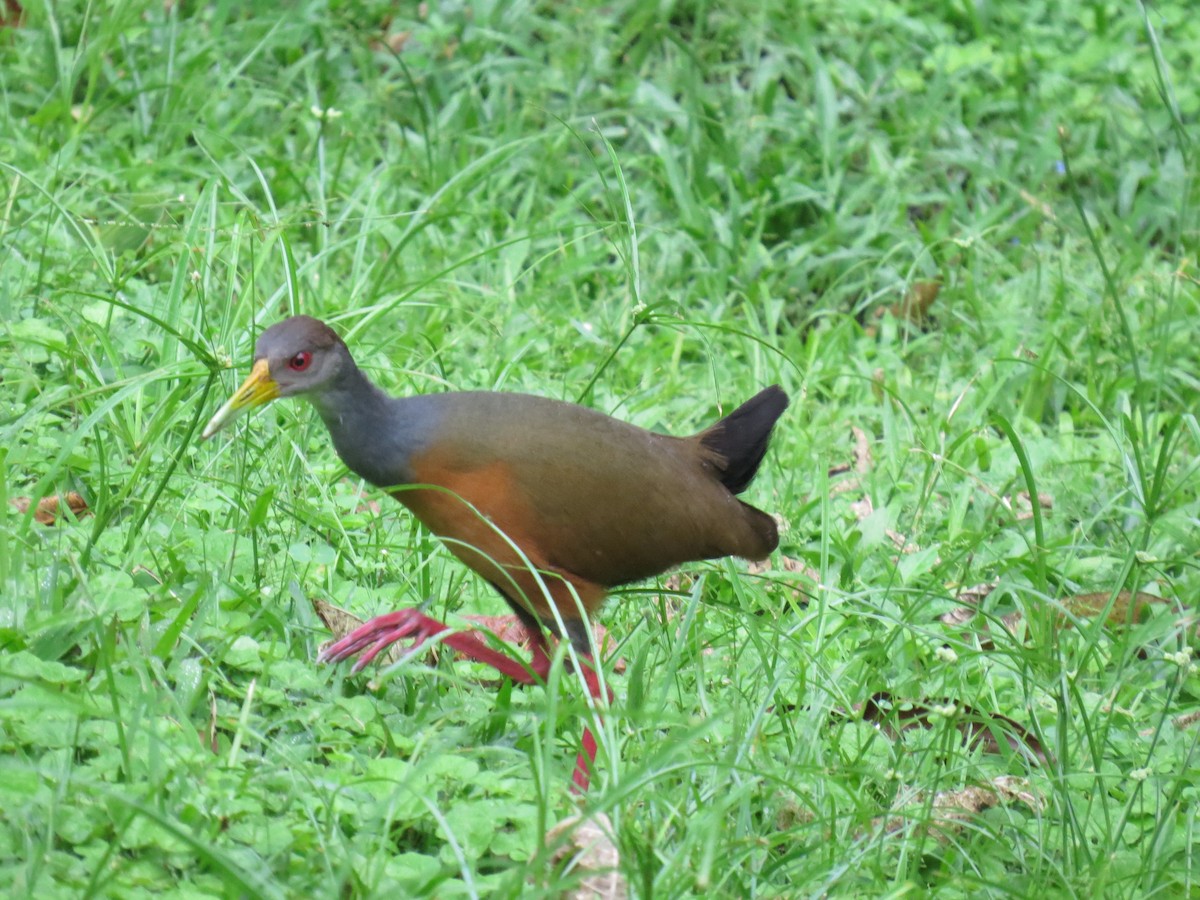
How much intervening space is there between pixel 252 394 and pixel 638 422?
2.08 m

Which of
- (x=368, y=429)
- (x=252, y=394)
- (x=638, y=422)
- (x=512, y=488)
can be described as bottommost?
(x=638, y=422)

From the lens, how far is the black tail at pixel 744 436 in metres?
4.53

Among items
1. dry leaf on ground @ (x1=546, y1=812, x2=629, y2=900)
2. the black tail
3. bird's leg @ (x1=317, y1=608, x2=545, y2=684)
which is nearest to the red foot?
bird's leg @ (x1=317, y1=608, x2=545, y2=684)

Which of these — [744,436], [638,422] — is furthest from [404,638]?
[638,422]

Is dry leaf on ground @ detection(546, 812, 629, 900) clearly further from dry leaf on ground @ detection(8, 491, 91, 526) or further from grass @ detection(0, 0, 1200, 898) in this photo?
dry leaf on ground @ detection(8, 491, 91, 526)

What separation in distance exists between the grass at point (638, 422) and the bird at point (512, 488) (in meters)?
0.16

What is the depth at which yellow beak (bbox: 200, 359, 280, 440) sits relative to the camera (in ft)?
12.5

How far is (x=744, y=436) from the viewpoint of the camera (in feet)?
14.9

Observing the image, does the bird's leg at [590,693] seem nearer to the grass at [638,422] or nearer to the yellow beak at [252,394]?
the grass at [638,422]

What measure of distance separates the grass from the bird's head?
180 mm

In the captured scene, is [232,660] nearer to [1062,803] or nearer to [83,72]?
[1062,803]

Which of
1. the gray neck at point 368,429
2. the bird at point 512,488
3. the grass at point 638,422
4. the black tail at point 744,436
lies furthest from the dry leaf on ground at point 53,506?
the black tail at point 744,436

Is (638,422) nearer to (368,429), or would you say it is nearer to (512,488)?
(512,488)

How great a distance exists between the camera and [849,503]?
18.0 ft
